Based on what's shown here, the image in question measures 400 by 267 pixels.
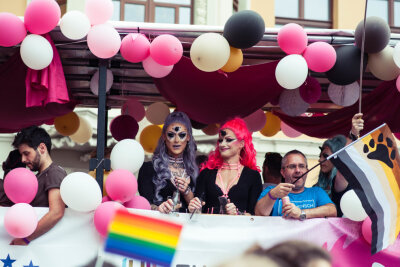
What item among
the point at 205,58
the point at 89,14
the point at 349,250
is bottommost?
the point at 349,250

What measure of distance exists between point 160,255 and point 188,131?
3647mm

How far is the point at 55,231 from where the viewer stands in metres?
4.77

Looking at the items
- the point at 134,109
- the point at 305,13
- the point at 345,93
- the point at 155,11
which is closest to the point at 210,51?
the point at 345,93

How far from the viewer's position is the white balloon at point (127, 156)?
16.5 ft

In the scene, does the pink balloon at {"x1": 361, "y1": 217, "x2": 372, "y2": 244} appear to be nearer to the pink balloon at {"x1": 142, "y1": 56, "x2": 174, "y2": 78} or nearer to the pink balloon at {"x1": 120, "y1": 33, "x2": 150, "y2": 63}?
the pink balloon at {"x1": 142, "y1": 56, "x2": 174, "y2": 78}

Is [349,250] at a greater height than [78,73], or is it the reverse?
[78,73]

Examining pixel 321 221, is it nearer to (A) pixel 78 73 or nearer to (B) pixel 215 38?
(B) pixel 215 38

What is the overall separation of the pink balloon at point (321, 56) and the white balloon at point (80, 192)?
6.32 feet

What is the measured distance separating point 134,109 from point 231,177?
3256 mm

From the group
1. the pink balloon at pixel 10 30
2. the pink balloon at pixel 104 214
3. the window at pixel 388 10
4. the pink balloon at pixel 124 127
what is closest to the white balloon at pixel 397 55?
the pink balloon at pixel 104 214

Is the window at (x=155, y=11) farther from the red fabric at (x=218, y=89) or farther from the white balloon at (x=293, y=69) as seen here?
the white balloon at (x=293, y=69)

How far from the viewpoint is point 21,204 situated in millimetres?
4676

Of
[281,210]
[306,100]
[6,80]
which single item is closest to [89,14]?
[6,80]

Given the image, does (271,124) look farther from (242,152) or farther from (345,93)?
(242,152)
